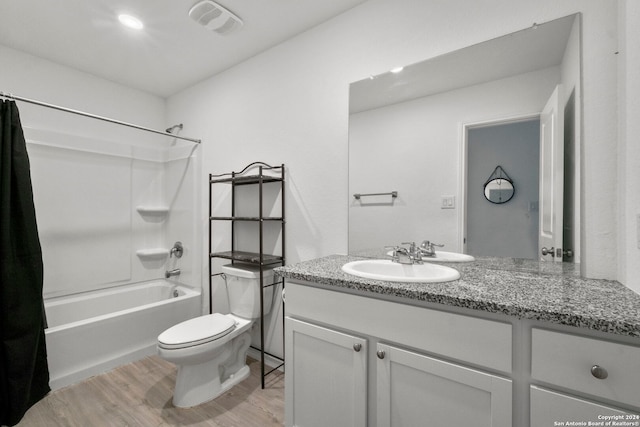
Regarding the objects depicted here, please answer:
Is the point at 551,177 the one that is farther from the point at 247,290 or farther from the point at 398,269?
the point at 247,290

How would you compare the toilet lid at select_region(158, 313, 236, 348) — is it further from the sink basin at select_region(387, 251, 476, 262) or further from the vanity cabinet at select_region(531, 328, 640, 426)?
the vanity cabinet at select_region(531, 328, 640, 426)

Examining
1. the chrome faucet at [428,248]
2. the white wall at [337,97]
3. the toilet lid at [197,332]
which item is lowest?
the toilet lid at [197,332]

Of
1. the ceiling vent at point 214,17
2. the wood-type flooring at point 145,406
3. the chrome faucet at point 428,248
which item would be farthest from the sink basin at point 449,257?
the ceiling vent at point 214,17

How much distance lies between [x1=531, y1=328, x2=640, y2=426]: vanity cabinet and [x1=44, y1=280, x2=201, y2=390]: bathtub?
254 cm

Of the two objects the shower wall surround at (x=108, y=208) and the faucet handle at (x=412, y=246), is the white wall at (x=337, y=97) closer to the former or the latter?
the faucet handle at (x=412, y=246)

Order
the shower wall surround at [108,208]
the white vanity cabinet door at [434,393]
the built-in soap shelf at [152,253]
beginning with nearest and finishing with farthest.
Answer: the white vanity cabinet door at [434,393] < the shower wall surround at [108,208] < the built-in soap shelf at [152,253]

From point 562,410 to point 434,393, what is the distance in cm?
35

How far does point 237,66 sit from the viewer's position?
2.46 meters

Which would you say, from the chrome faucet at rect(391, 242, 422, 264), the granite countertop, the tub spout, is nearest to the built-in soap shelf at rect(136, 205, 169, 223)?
the tub spout

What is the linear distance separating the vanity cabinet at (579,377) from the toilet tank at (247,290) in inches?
62.3

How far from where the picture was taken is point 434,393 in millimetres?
1001

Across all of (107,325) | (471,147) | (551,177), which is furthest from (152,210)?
(551,177)

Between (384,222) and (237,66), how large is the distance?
1869mm

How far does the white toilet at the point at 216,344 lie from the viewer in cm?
165
